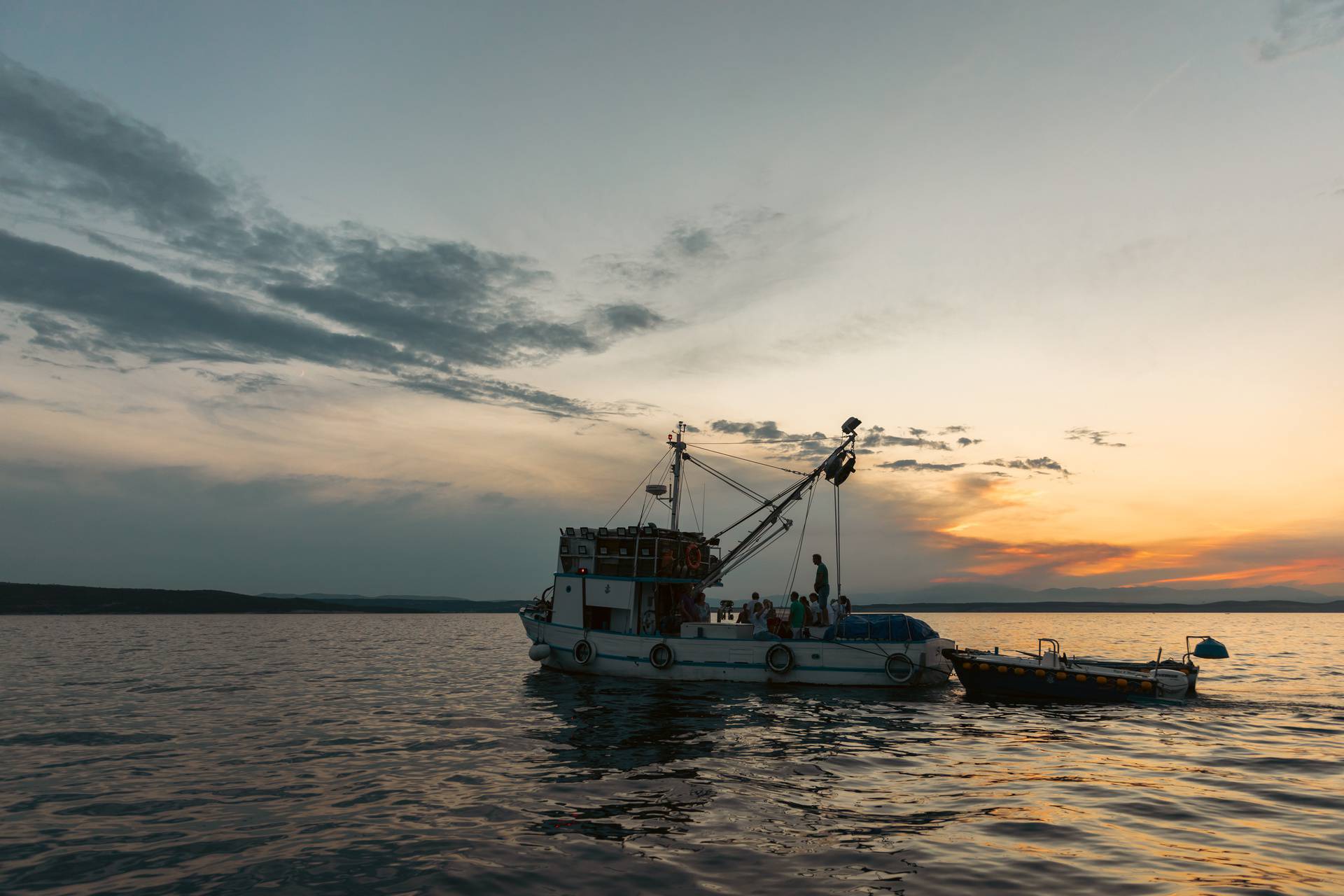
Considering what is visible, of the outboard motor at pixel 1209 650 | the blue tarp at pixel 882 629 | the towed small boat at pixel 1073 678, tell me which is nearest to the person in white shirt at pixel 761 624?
the blue tarp at pixel 882 629

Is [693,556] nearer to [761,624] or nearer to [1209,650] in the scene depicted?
[761,624]

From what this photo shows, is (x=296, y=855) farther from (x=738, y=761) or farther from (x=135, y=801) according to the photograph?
(x=738, y=761)

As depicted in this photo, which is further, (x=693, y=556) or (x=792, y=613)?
(x=693, y=556)

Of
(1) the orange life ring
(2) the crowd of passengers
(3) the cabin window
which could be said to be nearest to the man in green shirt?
(2) the crowd of passengers

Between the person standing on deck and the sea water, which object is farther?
the person standing on deck

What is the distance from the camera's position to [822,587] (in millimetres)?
33406

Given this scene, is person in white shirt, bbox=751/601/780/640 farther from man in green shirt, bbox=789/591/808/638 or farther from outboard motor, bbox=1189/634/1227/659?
outboard motor, bbox=1189/634/1227/659

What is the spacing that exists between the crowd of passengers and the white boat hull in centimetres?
75

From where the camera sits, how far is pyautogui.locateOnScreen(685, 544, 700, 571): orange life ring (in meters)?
37.2

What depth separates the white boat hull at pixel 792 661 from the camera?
105 ft

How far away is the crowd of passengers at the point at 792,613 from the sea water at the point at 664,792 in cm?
262

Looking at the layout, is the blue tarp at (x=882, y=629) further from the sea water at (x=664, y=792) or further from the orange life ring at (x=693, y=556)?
the orange life ring at (x=693, y=556)

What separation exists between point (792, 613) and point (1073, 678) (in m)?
11.0

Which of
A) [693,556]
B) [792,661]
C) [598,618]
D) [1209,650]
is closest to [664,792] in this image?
[792,661]
